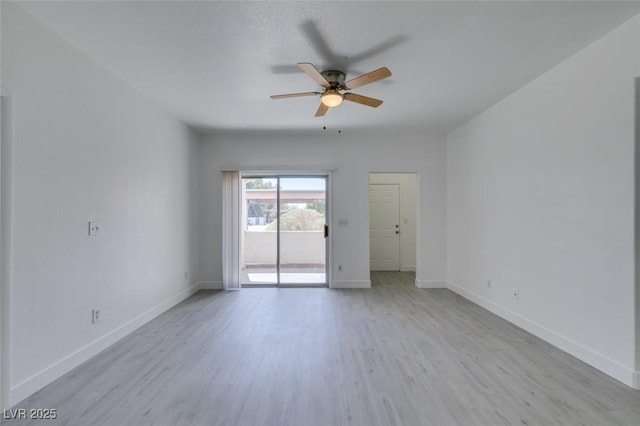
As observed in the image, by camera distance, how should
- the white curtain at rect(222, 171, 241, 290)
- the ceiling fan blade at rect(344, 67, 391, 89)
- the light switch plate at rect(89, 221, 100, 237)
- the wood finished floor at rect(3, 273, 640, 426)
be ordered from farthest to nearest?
1. the white curtain at rect(222, 171, 241, 290)
2. the light switch plate at rect(89, 221, 100, 237)
3. the ceiling fan blade at rect(344, 67, 391, 89)
4. the wood finished floor at rect(3, 273, 640, 426)

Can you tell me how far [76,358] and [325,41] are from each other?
3.35 metres

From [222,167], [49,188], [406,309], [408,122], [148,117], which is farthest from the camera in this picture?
[222,167]

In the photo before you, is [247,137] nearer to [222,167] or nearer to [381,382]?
[222,167]

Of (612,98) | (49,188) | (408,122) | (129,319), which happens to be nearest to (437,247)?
(408,122)

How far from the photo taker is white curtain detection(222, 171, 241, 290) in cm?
497

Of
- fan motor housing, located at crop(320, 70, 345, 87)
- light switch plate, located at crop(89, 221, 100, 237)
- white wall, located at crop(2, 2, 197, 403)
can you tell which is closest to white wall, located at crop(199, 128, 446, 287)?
white wall, located at crop(2, 2, 197, 403)

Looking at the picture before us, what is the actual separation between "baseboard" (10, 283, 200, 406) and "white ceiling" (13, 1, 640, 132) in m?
2.58

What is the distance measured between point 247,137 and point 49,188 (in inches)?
126

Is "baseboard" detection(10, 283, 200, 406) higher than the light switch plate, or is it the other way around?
the light switch plate

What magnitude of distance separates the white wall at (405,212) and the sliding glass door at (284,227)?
2025 mm

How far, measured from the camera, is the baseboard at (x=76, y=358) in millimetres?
1987

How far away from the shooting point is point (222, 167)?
504 cm

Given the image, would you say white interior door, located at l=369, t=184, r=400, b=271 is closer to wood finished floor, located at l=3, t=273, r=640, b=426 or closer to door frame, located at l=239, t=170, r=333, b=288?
door frame, located at l=239, t=170, r=333, b=288

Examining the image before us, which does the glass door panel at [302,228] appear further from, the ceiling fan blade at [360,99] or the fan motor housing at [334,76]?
the fan motor housing at [334,76]
